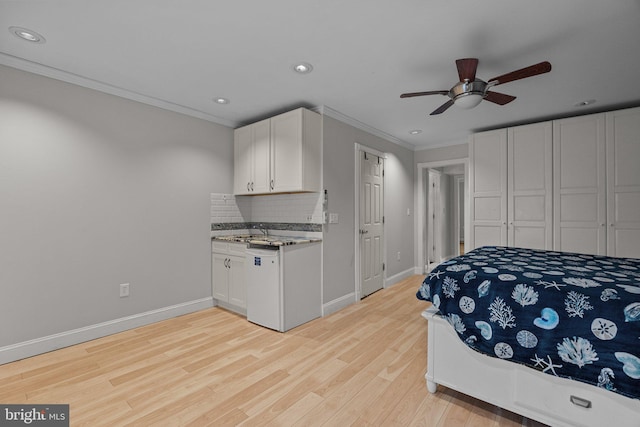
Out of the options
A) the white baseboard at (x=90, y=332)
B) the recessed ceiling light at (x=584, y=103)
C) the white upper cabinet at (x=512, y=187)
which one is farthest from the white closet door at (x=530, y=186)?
the white baseboard at (x=90, y=332)

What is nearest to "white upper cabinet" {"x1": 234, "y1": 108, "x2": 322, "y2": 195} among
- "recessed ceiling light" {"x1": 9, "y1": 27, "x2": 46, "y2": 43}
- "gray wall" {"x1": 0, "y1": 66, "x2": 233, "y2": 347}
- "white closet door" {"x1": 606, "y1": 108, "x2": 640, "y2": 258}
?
"gray wall" {"x1": 0, "y1": 66, "x2": 233, "y2": 347}

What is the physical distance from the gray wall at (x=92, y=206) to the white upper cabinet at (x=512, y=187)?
3919 mm

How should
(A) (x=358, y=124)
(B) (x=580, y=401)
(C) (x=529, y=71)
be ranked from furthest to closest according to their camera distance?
(A) (x=358, y=124), (C) (x=529, y=71), (B) (x=580, y=401)

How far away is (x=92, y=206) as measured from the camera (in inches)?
113

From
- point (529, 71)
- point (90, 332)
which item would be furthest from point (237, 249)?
point (529, 71)

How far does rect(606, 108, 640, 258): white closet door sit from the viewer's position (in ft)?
11.0

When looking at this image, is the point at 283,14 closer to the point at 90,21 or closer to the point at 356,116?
the point at 90,21

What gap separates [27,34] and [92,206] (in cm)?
145

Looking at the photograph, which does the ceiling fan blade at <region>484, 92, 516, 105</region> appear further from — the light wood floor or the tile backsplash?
the light wood floor

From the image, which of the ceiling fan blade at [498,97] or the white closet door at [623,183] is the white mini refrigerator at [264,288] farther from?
the white closet door at [623,183]

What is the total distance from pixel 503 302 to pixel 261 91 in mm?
2853

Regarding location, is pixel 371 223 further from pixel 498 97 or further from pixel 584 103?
pixel 584 103

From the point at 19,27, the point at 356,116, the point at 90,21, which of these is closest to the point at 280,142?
the point at 356,116

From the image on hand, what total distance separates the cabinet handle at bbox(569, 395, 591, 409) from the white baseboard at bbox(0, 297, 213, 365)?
360cm
